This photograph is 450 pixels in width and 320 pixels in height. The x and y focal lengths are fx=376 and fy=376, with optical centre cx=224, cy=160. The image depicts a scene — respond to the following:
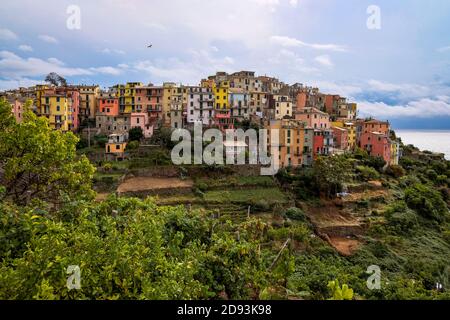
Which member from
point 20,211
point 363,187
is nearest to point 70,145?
point 20,211

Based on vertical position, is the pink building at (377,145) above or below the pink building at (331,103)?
below

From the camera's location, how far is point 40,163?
11.3 meters

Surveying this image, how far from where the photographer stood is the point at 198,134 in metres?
40.0

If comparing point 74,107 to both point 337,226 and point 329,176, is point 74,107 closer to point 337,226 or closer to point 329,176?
point 329,176

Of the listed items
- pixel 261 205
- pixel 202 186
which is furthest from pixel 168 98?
pixel 261 205

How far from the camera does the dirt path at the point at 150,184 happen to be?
29391mm

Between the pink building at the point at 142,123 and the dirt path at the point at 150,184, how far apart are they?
35.1 ft

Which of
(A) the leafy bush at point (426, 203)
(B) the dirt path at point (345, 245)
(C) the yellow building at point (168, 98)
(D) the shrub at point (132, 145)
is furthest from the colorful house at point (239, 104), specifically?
(B) the dirt path at point (345, 245)

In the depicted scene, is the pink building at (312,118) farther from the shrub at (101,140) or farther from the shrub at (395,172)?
the shrub at (101,140)

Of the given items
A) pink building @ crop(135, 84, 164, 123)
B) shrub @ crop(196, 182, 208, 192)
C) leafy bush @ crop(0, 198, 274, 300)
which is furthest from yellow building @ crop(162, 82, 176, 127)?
leafy bush @ crop(0, 198, 274, 300)

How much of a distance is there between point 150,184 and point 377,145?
26.5 m

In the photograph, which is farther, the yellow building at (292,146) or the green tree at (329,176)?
the yellow building at (292,146)
